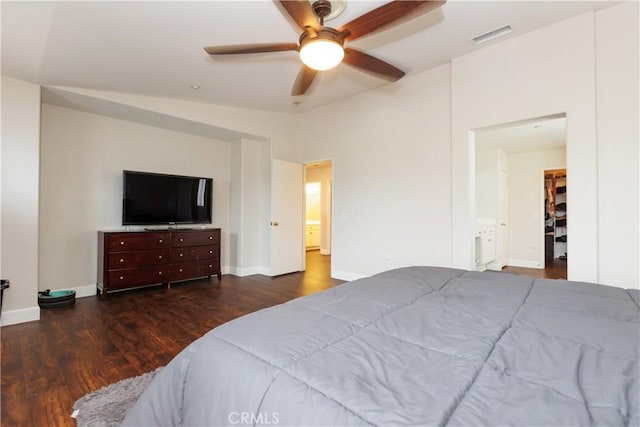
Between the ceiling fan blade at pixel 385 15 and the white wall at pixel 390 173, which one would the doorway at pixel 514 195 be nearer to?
the white wall at pixel 390 173

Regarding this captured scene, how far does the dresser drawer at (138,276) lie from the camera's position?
12.9 feet

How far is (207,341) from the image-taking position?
1.11 m

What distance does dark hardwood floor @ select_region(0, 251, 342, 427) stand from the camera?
6.05ft

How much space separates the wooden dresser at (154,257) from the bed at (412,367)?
333 cm

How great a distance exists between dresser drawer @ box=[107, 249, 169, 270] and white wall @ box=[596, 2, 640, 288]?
5059mm

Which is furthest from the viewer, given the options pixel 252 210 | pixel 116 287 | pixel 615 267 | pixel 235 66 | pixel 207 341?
pixel 252 210

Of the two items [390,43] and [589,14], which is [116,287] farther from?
[589,14]

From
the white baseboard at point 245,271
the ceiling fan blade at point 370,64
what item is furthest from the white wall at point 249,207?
the ceiling fan blade at point 370,64

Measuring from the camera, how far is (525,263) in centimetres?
630

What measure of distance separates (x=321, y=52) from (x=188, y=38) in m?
1.38

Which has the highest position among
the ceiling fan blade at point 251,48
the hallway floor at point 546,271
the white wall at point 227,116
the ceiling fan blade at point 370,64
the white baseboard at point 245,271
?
the white wall at point 227,116

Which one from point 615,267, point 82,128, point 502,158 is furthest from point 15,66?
point 502,158

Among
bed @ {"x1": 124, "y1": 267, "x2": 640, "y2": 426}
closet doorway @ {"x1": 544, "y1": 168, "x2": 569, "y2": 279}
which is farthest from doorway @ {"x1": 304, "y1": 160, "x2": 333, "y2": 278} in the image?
closet doorway @ {"x1": 544, "y1": 168, "x2": 569, "y2": 279}

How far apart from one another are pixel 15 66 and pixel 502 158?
7.39 m
